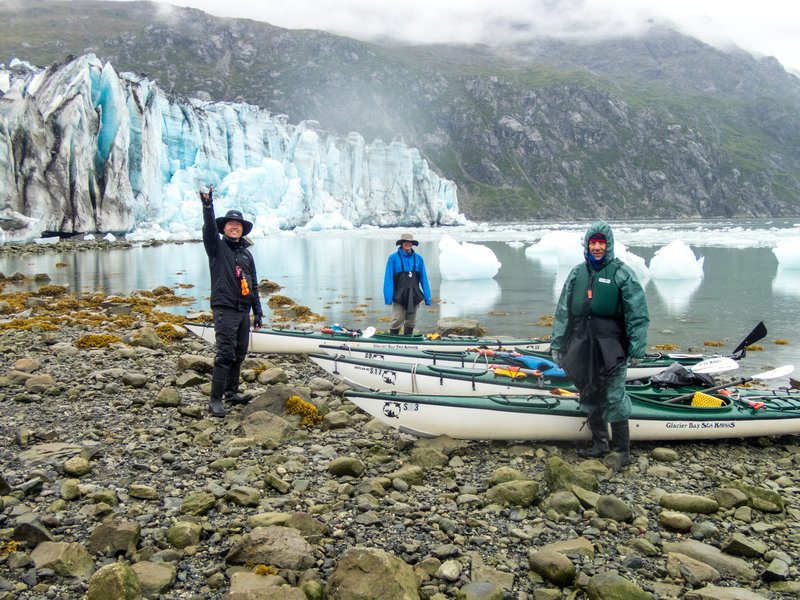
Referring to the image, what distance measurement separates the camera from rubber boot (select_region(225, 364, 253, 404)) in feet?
20.5

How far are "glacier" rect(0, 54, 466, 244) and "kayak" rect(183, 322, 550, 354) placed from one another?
3642 centimetres

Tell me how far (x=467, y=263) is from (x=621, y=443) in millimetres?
17902

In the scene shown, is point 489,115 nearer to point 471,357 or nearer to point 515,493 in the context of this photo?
point 471,357

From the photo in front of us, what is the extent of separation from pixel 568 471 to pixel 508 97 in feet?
593

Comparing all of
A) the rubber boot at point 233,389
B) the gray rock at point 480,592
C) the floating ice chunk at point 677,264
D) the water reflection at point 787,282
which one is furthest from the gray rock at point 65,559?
the floating ice chunk at point 677,264

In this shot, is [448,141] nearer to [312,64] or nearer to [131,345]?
→ [312,64]

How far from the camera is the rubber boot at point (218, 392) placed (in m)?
5.79

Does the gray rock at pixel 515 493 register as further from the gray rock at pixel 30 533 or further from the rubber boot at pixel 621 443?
the gray rock at pixel 30 533

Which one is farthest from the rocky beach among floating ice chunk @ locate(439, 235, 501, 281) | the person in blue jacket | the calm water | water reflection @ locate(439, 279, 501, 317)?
floating ice chunk @ locate(439, 235, 501, 281)

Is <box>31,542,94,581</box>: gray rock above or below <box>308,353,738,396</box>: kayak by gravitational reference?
below

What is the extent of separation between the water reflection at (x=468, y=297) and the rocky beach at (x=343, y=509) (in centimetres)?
993

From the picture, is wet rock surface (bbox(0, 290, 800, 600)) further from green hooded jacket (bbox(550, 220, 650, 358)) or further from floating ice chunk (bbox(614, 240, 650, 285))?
floating ice chunk (bbox(614, 240, 650, 285))

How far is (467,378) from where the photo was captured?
260 inches

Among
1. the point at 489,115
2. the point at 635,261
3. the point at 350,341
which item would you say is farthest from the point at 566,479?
the point at 489,115
